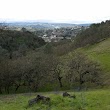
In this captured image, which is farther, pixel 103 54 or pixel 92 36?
pixel 92 36

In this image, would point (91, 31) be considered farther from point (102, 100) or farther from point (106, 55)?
point (102, 100)

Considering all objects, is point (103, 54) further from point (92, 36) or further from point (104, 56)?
point (92, 36)

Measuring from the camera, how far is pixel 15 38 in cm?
13800

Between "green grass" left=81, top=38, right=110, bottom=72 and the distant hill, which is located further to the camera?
the distant hill

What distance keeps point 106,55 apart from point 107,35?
115 ft

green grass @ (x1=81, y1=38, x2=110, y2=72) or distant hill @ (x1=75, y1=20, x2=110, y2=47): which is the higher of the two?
distant hill @ (x1=75, y1=20, x2=110, y2=47)

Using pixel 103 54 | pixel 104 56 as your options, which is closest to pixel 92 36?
pixel 103 54

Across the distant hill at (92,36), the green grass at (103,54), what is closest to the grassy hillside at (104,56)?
the green grass at (103,54)

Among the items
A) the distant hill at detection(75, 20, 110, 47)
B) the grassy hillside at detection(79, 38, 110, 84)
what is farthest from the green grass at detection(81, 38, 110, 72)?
the distant hill at detection(75, 20, 110, 47)

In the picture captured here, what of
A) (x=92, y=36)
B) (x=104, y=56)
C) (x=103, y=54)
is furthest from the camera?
(x=92, y=36)

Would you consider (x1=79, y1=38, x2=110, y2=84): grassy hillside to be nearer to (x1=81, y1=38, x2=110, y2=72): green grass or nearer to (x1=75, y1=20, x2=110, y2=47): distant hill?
(x1=81, y1=38, x2=110, y2=72): green grass

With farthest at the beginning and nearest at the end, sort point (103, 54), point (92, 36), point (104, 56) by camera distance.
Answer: point (92, 36) → point (103, 54) → point (104, 56)

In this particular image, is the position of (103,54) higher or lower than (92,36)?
lower

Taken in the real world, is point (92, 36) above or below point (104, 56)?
above
